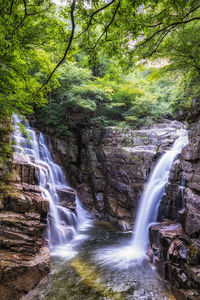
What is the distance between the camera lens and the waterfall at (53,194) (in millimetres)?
8516

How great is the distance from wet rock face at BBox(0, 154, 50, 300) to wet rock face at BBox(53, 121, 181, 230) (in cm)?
626

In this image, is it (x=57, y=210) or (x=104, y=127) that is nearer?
(x=57, y=210)

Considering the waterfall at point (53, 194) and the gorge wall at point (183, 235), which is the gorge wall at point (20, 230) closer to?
the waterfall at point (53, 194)

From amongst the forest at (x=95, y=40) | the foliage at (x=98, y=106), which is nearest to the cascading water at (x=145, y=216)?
the forest at (x=95, y=40)

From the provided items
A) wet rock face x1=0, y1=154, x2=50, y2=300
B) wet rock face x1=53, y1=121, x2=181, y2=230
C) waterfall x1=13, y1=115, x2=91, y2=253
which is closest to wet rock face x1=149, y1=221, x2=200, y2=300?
wet rock face x1=0, y1=154, x2=50, y2=300

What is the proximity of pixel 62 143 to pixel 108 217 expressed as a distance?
7026 millimetres

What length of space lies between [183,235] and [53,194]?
6973 mm

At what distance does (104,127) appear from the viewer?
14.3 m

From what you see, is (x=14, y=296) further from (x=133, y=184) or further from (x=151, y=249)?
(x=133, y=184)

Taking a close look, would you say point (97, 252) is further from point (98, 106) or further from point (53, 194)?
point (98, 106)

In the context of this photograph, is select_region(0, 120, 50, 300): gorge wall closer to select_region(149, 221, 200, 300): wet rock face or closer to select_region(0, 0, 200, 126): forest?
select_region(0, 0, 200, 126): forest

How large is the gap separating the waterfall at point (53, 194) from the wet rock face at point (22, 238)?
156 centimetres

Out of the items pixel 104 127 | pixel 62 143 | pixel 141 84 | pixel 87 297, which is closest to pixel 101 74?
pixel 141 84

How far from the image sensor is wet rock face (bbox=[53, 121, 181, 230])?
11.4m
